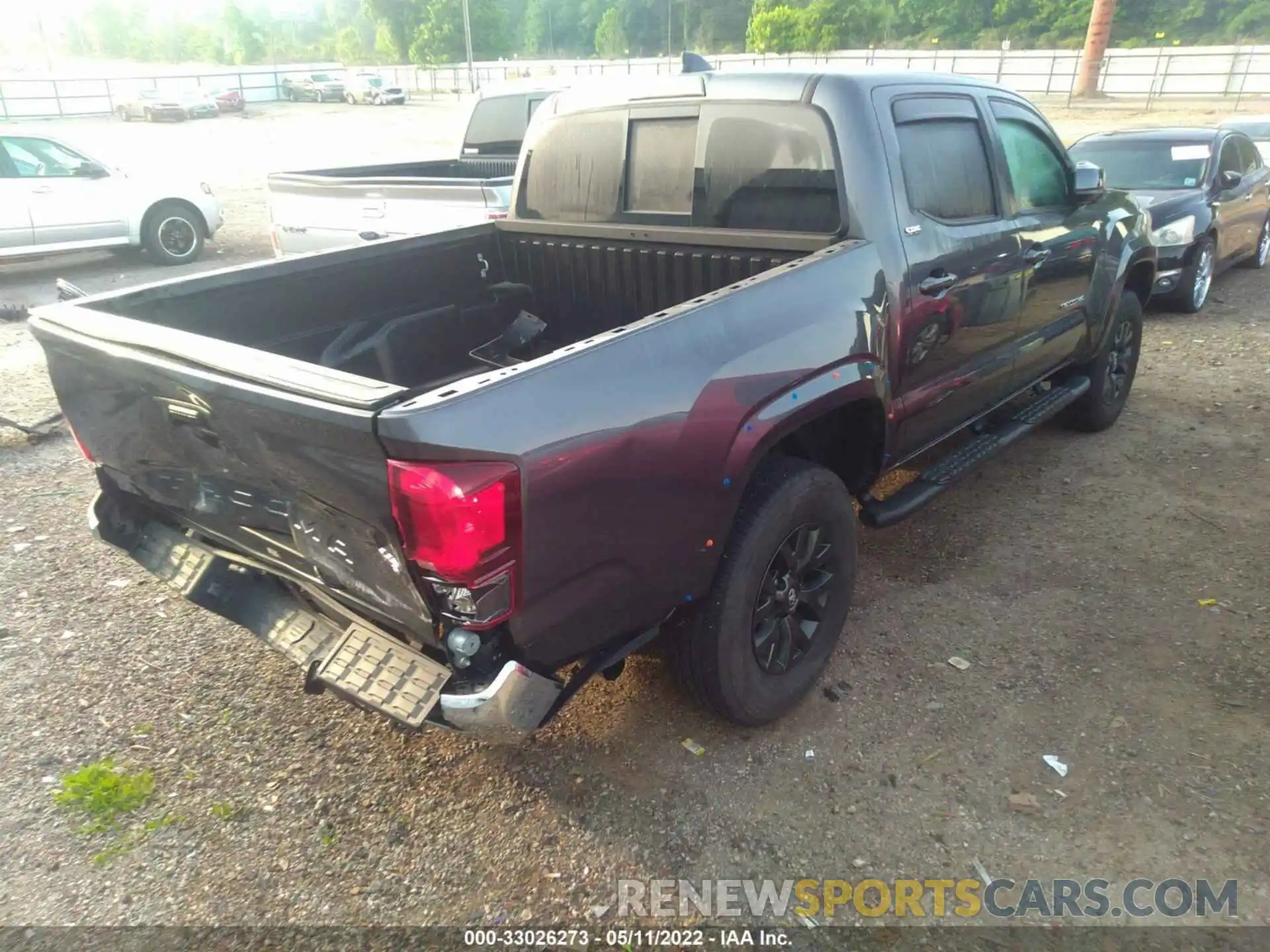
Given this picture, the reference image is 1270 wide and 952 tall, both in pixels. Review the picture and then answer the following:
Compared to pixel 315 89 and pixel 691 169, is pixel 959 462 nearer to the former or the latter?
pixel 691 169

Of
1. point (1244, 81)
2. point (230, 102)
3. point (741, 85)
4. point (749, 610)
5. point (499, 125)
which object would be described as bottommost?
point (230, 102)

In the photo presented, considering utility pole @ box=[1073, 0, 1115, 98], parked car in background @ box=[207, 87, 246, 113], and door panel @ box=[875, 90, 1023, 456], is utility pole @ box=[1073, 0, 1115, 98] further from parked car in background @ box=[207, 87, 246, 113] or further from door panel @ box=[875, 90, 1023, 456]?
parked car in background @ box=[207, 87, 246, 113]

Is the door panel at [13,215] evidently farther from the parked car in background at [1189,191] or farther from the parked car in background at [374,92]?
the parked car in background at [374,92]

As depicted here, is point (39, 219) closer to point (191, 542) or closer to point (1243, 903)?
point (191, 542)

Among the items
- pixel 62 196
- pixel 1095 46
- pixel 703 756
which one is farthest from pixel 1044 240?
pixel 1095 46

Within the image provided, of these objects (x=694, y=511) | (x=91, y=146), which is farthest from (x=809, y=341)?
(x=91, y=146)

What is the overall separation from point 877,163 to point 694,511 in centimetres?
160

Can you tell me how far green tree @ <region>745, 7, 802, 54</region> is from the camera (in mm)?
58094

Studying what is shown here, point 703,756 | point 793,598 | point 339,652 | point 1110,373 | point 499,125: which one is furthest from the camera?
point 499,125

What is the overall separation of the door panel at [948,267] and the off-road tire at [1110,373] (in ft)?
4.90

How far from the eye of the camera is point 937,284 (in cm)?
338

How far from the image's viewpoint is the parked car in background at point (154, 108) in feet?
120

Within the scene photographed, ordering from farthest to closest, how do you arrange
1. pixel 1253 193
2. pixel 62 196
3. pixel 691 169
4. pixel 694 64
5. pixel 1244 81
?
pixel 1244 81, pixel 62 196, pixel 1253 193, pixel 694 64, pixel 691 169

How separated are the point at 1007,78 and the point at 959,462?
5106 centimetres
